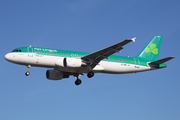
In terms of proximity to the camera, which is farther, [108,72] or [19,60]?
[108,72]

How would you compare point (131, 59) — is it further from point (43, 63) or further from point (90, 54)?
point (43, 63)

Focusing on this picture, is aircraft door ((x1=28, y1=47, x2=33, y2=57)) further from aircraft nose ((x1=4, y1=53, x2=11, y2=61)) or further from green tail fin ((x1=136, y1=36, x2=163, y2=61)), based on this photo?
green tail fin ((x1=136, y1=36, x2=163, y2=61))

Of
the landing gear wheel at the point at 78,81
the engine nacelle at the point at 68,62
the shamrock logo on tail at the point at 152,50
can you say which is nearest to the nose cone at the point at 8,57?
the engine nacelle at the point at 68,62

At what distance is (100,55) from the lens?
109ft

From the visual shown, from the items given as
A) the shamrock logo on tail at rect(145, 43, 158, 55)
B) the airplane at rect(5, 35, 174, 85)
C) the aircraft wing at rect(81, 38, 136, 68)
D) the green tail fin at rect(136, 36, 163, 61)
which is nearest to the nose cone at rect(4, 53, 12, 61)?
the airplane at rect(5, 35, 174, 85)

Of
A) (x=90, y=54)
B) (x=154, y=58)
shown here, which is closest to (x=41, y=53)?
(x=90, y=54)

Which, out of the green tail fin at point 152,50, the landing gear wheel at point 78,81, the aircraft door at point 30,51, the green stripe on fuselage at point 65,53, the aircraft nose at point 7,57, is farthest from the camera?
the green tail fin at point 152,50

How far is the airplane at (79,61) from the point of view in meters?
32.4

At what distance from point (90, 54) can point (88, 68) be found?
2433 mm

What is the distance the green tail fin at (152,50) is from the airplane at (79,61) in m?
1.89

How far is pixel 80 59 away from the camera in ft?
110

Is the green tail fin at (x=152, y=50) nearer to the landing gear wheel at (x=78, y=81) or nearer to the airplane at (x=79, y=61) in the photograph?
the airplane at (x=79, y=61)

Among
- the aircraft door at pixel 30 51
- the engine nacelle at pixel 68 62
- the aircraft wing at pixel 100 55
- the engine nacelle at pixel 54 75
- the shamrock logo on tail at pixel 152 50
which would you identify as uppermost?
the shamrock logo on tail at pixel 152 50

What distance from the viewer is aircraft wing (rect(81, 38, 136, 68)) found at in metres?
31.1
